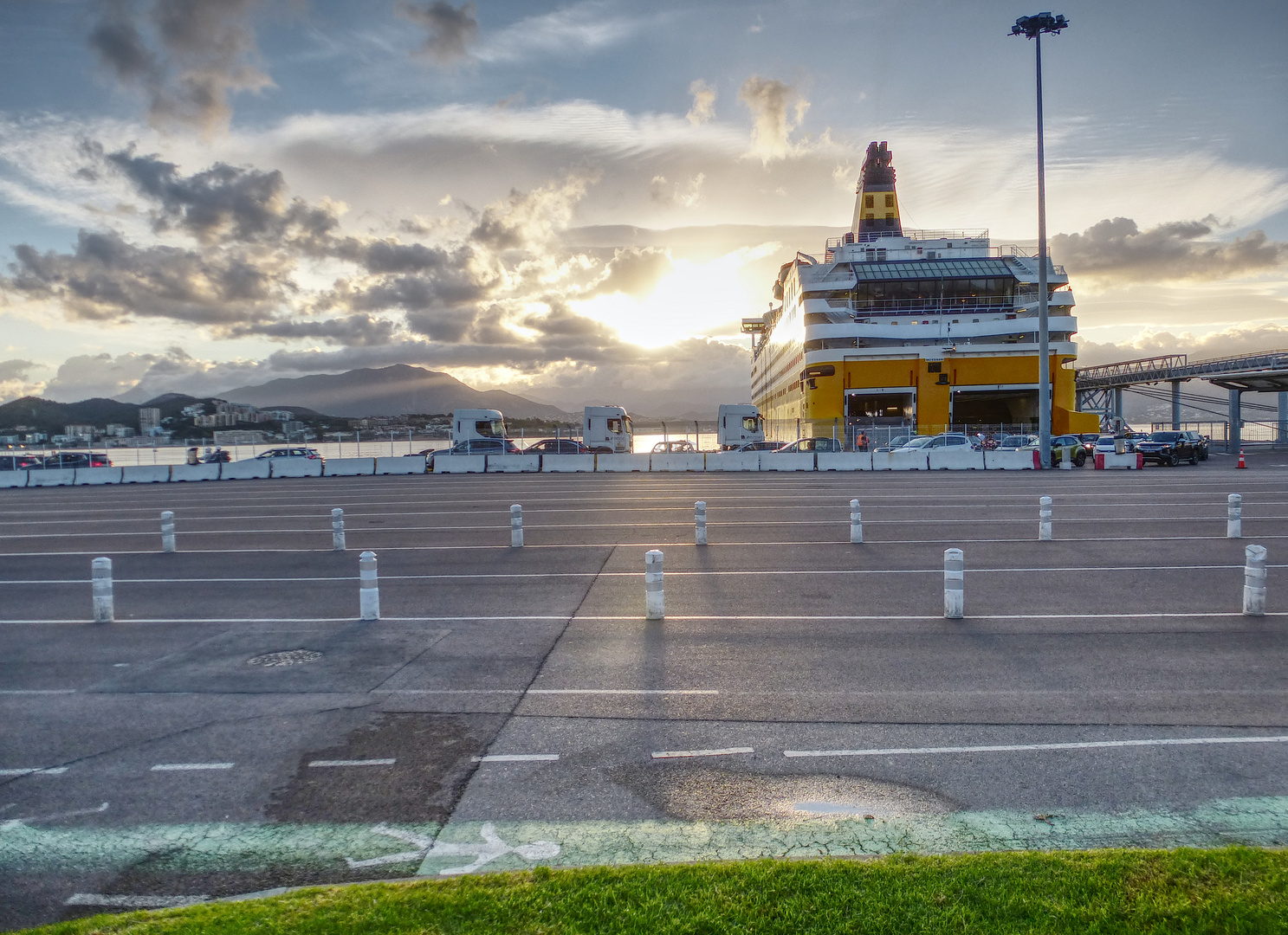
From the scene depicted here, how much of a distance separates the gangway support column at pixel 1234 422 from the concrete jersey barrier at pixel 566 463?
46.7 meters

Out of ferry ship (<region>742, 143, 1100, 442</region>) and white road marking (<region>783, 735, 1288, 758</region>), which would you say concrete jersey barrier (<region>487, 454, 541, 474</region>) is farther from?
white road marking (<region>783, 735, 1288, 758</region>)

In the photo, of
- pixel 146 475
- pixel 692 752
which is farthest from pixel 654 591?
pixel 146 475

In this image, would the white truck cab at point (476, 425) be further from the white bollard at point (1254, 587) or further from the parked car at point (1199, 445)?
the white bollard at point (1254, 587)

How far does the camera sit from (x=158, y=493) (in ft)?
105

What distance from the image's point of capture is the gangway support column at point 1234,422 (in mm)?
57822

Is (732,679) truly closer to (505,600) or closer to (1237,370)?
(505,600)

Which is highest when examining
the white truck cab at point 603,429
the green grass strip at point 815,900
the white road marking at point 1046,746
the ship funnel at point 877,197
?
the ship funnel at point 877,197

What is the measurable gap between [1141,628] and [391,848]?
8.55m

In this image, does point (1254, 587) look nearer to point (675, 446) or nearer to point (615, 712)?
point (615, 712)

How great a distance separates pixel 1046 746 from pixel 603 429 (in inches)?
1613

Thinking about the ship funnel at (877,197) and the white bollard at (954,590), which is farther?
the ship funnel at (877,197)

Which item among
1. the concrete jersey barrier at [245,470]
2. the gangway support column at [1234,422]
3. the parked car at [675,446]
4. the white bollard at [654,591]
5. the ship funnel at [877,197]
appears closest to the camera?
the white bollard at [654,591]

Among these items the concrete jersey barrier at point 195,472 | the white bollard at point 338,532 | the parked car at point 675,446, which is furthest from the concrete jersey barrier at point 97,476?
the white bollard at point 338,532

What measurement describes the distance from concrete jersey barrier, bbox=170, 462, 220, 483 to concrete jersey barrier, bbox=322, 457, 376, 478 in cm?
519
